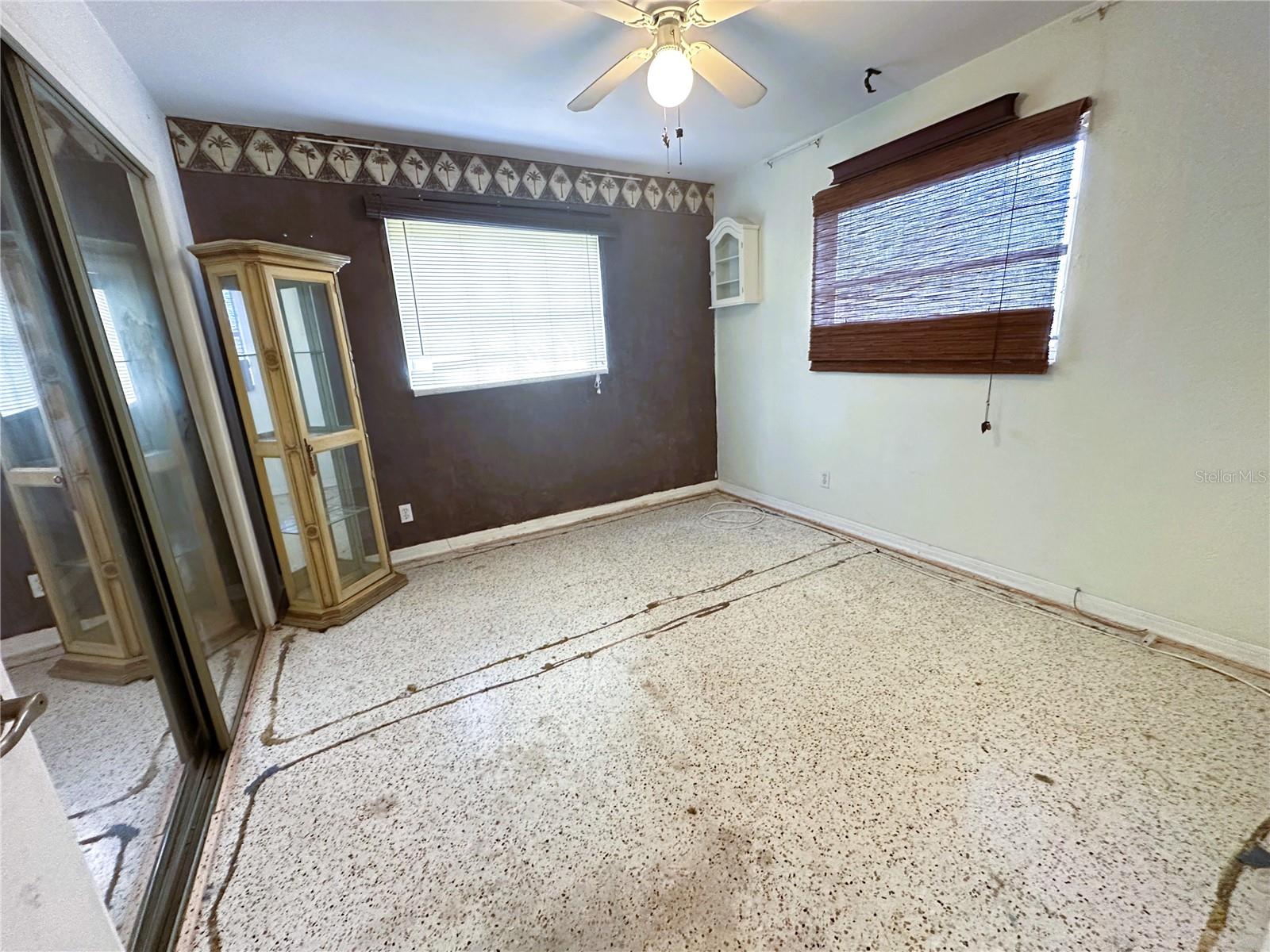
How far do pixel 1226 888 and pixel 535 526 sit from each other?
335cm

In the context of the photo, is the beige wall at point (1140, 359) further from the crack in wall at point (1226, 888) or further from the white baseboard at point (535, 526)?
the white baseboard at point (535, 526)

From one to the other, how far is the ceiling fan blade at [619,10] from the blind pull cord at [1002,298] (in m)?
1.77

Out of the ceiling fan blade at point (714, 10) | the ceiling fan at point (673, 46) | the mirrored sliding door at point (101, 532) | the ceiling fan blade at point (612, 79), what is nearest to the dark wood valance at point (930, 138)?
the ceiling fan at point (673, 46)

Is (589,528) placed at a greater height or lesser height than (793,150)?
lesser

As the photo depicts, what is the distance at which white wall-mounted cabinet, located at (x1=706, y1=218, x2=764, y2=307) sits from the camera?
354 centimetres

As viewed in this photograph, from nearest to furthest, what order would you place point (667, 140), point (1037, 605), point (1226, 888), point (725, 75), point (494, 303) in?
point (1226, 888) < point (725, 75) < point (1037, 605) < point (667, 140) < point (494, 303)

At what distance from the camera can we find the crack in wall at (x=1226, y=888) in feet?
3.44

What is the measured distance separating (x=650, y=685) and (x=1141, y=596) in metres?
2.10

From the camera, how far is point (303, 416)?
2.35 metres

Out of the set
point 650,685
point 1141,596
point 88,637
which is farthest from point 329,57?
point 1141,596

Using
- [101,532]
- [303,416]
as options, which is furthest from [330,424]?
[101,532]

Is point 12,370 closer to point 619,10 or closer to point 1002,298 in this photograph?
point 619,10

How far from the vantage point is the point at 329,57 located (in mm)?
2010

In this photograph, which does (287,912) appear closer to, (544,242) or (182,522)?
(182,522)
